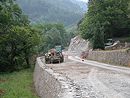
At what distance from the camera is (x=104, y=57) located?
52.7m

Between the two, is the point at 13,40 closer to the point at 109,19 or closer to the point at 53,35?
the point at 109,19

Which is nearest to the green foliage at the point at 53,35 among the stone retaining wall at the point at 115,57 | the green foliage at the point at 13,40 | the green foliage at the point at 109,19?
the green foliage at the point at 109,19

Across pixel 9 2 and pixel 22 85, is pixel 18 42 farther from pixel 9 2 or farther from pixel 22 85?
pixel 22 85

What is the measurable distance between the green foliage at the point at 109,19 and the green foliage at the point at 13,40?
15.9m

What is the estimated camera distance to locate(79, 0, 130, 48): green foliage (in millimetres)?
75500

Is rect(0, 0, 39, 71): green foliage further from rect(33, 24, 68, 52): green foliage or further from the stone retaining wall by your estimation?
rect(33, 24, 68, 52): green foliage

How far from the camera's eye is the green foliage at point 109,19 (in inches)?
2972

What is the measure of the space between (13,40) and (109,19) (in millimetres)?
25272

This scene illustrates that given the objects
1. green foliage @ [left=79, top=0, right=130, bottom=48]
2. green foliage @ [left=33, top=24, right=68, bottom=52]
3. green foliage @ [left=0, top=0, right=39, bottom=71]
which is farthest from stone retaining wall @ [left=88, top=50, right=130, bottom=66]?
green foliage @ [left=33, top=24, right=68, bottom=52]

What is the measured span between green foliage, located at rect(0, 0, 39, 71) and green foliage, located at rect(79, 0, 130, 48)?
15.9m

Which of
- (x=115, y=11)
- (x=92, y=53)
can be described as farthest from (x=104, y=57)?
(x=115, y=11)

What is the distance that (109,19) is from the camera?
76.0 metres

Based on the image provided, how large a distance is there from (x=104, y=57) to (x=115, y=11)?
82.7ft

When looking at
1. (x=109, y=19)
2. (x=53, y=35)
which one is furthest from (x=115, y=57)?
(x=53, y=35)
